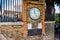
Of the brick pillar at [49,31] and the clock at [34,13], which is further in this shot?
the brick pillar at [49,31]

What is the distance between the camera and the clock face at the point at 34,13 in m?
4.55

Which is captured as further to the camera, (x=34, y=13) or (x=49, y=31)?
(x=49, y=31)

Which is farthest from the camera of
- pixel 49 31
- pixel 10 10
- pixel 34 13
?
pixel 49 31

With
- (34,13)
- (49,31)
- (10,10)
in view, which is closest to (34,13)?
(34,13)

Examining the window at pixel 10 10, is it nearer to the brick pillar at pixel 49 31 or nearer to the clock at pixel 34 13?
the clock at pixel 34 13

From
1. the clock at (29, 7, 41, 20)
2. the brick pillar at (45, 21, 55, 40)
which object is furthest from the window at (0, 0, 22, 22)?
the brick pillar at (45, 21, 55, 40)

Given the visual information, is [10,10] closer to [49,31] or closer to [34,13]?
[34,13]

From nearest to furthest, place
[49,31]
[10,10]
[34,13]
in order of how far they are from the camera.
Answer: [34,13] < [10,10] < [49,31]

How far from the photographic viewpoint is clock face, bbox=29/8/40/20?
14.9 ft

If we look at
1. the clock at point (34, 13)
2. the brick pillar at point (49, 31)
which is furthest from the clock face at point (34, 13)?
the brick pillar at point (49, 31)

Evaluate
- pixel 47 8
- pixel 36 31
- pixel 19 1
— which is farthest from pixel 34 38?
pixel 47 8

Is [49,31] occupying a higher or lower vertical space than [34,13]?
lower

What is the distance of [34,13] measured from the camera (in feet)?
15.0

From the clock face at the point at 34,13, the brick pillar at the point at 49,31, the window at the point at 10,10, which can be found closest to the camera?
the clock face at the point at 34,13
